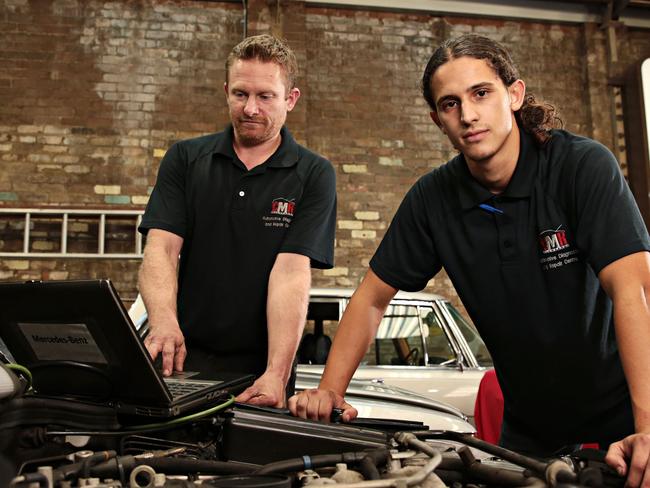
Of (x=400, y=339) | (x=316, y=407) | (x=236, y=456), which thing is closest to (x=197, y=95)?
(x=400, y=339)

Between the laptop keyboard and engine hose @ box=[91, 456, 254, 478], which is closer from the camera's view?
engine hose @ box=[91, 456, 254, 478]

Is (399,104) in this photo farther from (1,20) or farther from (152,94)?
(1,20)

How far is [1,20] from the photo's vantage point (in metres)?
7.21

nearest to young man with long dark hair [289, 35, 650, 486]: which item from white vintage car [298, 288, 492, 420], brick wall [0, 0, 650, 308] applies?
white vintage car [298, 288, 492, 420]

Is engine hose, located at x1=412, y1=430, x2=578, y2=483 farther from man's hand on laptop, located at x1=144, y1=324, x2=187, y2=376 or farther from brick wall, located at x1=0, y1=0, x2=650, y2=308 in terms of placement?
brick wall, located at x1=0, y1=0, x2=650, y2=308

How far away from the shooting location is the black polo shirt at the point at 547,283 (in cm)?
158

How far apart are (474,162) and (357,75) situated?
6.32 m

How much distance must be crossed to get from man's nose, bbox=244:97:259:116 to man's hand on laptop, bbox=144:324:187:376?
0.72 meters

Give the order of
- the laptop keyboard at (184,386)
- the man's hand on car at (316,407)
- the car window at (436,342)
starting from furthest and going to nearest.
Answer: the car window at (436,342), the man's hand on car at (316,407), the laptop keyboard at (184,386)

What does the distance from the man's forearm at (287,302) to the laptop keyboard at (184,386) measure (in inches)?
25.8

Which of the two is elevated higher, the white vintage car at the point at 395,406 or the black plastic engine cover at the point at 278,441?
the black plastic engine cover at the point at 278,441

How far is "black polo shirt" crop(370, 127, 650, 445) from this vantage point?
158cm

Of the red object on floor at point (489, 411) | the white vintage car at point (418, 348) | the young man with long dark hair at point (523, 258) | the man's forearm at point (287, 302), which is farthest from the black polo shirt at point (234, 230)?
the white vintage car at point (418, 348)

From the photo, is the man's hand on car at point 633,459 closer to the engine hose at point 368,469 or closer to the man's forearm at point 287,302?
the engine hose at point 368,469
